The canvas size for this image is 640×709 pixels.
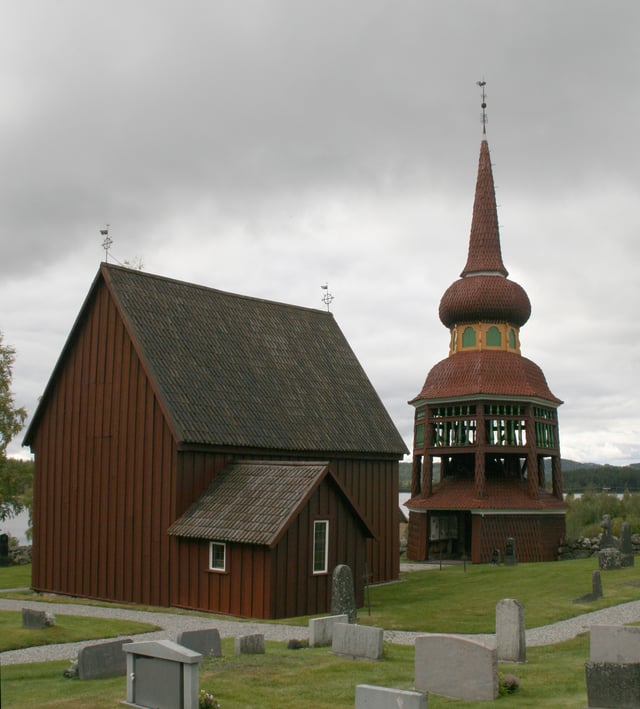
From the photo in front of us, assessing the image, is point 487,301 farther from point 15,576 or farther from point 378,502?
point 15,576

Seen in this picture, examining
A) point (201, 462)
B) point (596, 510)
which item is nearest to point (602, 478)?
point (596, 510)

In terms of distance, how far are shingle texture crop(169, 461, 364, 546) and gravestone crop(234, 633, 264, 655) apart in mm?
6332

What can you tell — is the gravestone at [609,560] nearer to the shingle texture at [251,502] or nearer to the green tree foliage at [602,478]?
the shingle texture at [251,502]

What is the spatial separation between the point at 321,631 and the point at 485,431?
→ 28.7 meters

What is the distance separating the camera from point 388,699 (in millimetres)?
10883

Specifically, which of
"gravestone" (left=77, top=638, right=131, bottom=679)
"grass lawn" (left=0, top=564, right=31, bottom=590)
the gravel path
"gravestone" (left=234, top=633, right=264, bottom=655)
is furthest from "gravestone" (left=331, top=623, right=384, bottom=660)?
"grass lawn" (left=0, top=564, right=31, bottom=590)

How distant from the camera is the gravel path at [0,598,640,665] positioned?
18047 millimetres

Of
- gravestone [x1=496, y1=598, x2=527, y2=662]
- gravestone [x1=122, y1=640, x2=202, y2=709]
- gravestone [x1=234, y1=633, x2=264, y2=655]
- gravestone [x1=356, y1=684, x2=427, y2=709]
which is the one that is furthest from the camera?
gravestone [x1=234, y1=633, x2=264, y2=655]

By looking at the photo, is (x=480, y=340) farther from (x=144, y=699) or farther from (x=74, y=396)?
(x=144, y=699)

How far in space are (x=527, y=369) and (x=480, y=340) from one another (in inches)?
111

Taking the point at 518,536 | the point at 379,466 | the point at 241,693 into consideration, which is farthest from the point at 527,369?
the point at 241,693

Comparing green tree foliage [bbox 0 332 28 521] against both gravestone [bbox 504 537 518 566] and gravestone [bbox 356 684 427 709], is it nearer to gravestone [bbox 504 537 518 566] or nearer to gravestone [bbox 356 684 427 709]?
gravestone [bbox 504 537 518 566]

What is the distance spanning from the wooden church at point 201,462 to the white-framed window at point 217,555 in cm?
5

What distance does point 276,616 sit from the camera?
23953 mm
